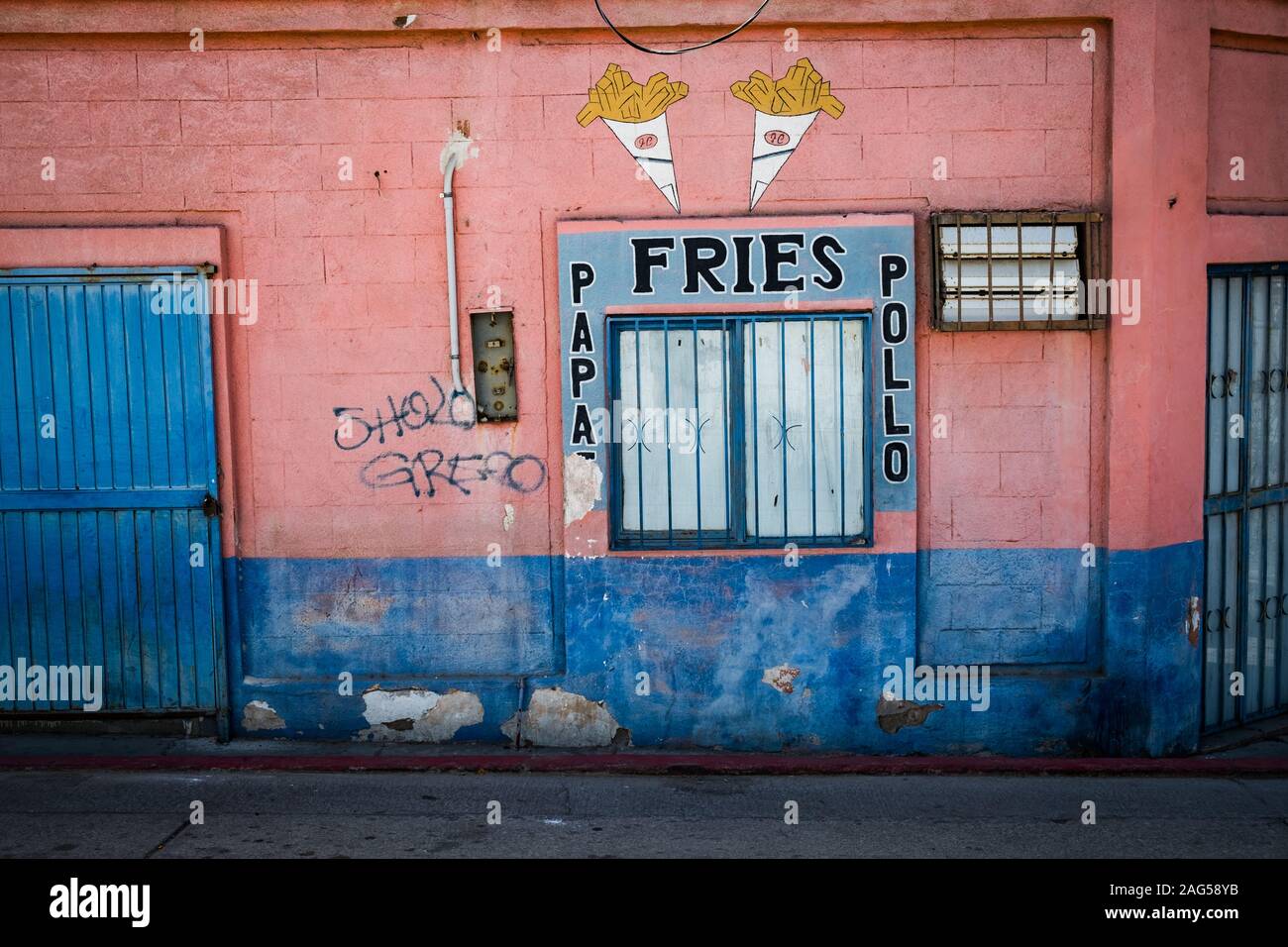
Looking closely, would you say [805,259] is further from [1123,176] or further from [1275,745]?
[1275,745]

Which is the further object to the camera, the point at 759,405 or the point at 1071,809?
the point at 759,405

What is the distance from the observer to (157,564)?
6.90 metres

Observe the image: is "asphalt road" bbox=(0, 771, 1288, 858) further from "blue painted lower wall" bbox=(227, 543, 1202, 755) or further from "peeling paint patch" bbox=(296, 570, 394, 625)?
"peeling paint patch" bbox=(296, 570, 394, 625)

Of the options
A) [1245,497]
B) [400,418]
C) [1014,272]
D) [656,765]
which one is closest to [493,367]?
[400,418]

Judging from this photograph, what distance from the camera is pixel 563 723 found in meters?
6.92

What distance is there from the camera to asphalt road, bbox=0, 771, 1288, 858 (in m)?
5.61

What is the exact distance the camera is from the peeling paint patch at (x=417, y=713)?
6934 millimetres

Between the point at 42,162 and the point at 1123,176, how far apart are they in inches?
233

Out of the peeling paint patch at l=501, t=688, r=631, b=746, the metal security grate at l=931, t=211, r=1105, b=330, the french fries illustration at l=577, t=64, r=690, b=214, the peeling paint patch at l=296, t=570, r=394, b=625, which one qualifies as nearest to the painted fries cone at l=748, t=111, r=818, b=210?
the french fries illustration at l=577, t=64, r=690, b=214

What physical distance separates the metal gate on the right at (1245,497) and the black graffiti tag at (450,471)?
12.7 ft

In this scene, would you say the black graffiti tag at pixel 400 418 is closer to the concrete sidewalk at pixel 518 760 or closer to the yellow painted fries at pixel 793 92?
the concrete sidewalk at pixel 518 760

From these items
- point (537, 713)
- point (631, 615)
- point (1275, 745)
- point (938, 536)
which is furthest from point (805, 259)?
point (1275, 745)

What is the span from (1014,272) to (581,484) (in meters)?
2.64
